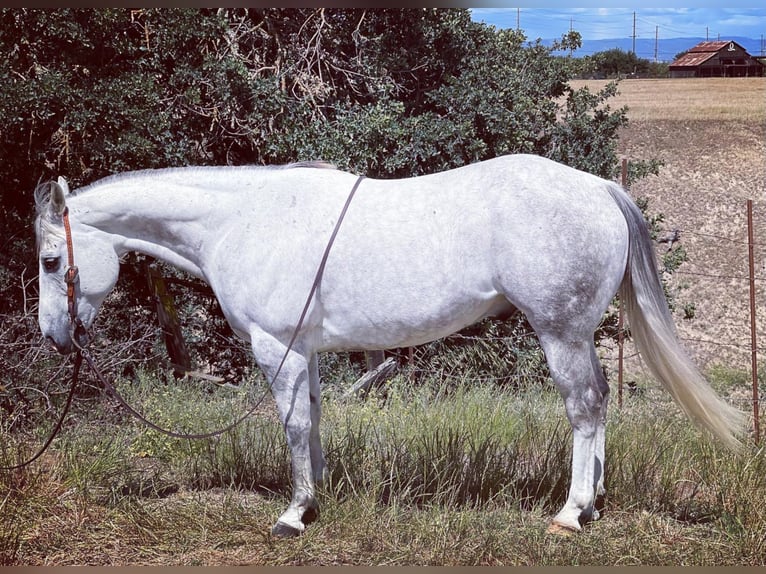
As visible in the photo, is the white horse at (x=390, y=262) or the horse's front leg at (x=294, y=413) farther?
the horse's front leg at (x=294, y=413)

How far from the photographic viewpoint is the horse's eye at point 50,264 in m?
4.38

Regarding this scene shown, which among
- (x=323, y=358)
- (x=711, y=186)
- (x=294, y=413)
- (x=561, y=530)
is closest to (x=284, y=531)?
(x=294, y=413)

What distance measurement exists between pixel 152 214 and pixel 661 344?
2.72 metres

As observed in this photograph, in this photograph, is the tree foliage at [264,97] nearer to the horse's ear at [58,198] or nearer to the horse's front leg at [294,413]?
the horse's ear at [58,198]

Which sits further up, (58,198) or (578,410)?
(58,198)

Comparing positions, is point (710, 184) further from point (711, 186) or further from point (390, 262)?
point (390, 262)

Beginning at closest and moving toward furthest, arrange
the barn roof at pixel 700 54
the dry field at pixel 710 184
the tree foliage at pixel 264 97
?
the tree foliage at pixel 264 97
the barn roof at pixel 700 54
the dry field at pixel 710 184

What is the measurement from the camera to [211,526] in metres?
4.47

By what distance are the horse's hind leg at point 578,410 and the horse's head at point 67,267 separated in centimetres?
230

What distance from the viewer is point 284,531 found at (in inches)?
171

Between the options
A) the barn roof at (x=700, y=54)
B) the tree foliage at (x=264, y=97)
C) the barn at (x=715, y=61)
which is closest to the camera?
the tree foliage at (x=264, y=97)

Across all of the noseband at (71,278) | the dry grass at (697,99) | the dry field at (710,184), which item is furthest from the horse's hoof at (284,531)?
the dry field at (710,184)

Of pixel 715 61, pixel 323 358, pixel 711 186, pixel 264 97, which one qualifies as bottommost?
pixel 323 358

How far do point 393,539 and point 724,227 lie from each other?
14038mm
